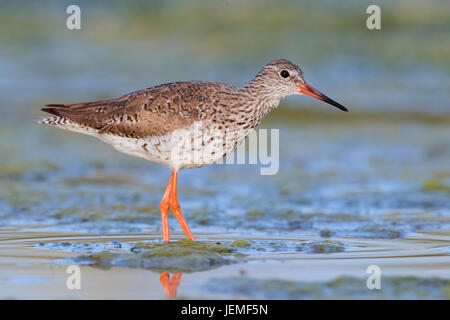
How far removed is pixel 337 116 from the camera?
641 inches

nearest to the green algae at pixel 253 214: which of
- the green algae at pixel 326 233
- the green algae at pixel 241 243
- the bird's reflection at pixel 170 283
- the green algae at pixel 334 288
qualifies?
the green algae at pixel 326 233

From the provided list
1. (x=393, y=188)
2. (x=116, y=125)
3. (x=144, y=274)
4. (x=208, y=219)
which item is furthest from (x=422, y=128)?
(x=144, y=274)

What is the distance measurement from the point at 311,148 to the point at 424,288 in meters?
7.47

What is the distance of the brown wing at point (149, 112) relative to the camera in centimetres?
795

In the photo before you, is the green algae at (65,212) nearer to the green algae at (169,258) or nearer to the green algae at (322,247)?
the green algae at (169,258)

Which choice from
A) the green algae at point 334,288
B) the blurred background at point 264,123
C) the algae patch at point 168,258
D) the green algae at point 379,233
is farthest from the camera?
the blurred background at point 264,123

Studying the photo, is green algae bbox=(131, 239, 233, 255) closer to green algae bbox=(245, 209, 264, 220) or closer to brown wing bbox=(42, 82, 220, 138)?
brown wing bbox=(42, 82, 220, 138)

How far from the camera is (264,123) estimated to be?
15.5 metres

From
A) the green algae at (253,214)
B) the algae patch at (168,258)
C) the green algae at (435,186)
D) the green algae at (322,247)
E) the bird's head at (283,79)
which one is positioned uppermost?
the bird's head at (283,79)

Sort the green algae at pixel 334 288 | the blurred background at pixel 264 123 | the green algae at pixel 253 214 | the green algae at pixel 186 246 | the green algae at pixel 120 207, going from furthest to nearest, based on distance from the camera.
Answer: the green algae at pixel 120 207 < the blurred background at pixel 264 123 < the green algae at pixel 253 214 < the green algae at pixel 186 246 < the green algae at pixel 334 288

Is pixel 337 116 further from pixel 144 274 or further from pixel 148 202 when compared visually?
pixel 144 274

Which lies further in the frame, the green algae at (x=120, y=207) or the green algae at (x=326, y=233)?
the green algae at (x=120, y=207)

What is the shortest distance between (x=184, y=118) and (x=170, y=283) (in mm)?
2104

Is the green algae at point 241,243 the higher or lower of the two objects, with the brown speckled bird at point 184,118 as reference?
lower
